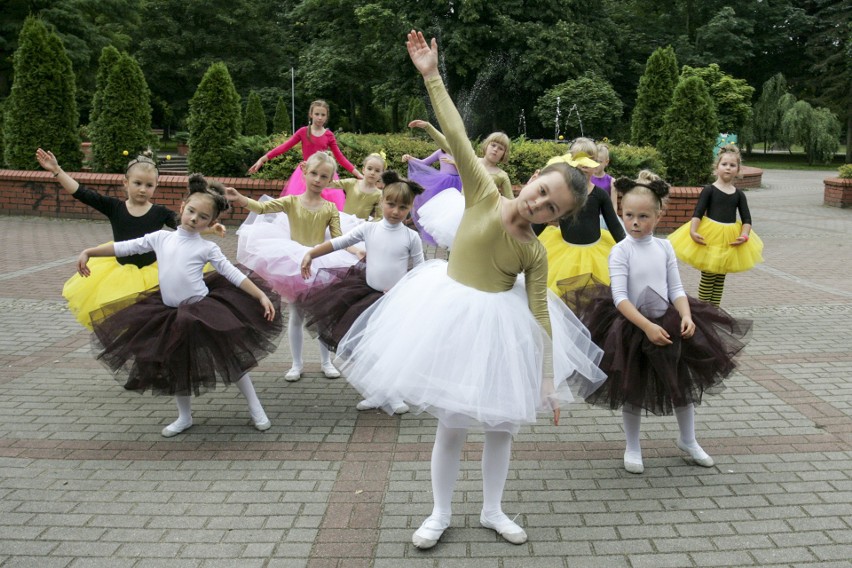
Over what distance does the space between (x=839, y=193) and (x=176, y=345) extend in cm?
1981

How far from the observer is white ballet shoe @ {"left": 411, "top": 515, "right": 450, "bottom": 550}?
136 inches

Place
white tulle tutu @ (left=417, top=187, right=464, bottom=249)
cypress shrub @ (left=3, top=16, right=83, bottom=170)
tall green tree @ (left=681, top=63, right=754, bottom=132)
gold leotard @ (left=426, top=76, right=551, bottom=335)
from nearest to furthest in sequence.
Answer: gold leotard @ (left=426, top=76, right=551, bottom=335) → white tulle tutu @ (left=417, top=187, right=464, bottom=249) → cypress shrub @ (left=3, top=16, right=83, bottom=170) → tall green tree @ (left=681, top=63, right=754, bottom=132)

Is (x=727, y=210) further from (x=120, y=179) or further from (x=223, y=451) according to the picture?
(x=120, y=179)

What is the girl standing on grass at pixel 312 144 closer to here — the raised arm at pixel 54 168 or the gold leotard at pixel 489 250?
the raised arm at pixel 54 168

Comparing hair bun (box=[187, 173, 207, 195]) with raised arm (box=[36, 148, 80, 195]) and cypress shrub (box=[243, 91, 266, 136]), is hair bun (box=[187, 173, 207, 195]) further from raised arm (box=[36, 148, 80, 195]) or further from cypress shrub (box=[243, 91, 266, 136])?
cypress shrub (box=[243, 91, 266, 136])

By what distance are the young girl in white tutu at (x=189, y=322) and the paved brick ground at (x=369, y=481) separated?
1.64 feet

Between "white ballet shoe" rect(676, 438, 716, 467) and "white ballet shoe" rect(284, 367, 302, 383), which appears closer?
"white ballet shoe" rect(676, 438, 716, 467)

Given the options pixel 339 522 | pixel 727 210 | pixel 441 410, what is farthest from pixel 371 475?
pixel 727 210

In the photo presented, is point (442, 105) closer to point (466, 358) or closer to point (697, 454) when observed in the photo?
point (466, 358)

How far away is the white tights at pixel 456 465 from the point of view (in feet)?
11.5

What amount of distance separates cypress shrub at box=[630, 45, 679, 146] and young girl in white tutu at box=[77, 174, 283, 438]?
537 inches

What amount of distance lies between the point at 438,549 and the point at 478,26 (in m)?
30.0

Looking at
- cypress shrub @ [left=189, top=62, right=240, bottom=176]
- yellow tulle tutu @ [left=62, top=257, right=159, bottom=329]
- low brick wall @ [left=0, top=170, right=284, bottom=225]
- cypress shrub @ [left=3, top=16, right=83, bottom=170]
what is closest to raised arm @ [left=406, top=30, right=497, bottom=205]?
yellow tulle tutu @ [left=62, top=257, right=159, bottom=329]

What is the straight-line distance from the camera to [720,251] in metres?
7.38
